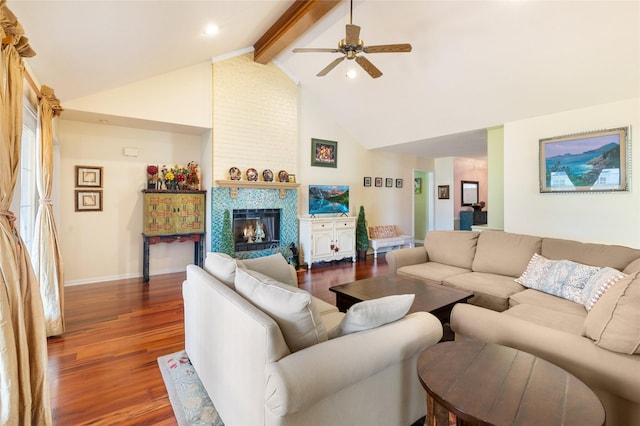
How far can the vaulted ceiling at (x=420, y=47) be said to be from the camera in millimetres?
2643

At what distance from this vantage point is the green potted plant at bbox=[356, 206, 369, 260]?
670cm

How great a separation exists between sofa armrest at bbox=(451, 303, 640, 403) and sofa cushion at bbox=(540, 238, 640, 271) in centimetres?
159

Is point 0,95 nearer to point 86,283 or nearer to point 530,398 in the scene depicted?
point 530,398

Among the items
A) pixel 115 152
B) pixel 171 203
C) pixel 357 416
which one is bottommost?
pixel 357 416

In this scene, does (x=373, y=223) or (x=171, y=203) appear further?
(x=373, y=223)

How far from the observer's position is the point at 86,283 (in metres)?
4.59

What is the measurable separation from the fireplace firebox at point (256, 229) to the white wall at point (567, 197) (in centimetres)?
400

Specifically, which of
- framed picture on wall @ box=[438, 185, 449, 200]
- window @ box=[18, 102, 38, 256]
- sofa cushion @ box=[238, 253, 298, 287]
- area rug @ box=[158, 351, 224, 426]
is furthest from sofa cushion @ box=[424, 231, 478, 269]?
framed picture on wall @ box=[438, 185, 449, 200]

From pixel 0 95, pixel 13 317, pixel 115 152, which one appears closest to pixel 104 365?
pixel 13 317

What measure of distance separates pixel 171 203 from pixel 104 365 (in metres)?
2.96

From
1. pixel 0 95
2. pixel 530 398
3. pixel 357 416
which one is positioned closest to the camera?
pixel 530 398

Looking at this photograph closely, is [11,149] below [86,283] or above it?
above

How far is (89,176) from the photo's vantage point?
182 inches

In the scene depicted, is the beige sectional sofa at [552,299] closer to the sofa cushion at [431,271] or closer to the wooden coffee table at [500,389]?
the sofa cushion at [431,271]
